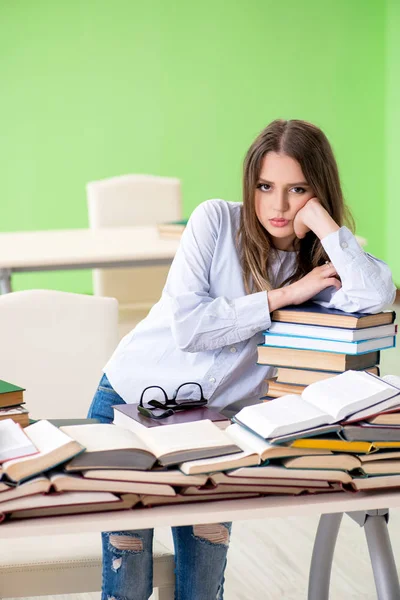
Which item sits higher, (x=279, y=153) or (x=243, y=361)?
(x=279, y=153)

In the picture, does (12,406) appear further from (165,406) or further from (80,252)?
(80,252)

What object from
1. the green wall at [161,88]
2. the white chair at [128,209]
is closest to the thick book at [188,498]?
the white chair at [128,209]

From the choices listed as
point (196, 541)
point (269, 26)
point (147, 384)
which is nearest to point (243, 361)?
point (147, 384)

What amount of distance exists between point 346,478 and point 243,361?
587mm

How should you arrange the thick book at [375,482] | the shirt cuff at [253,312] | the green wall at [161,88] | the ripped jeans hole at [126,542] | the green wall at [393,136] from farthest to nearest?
the green wall at [393,136], the green wall at [161,88], the shirt cuff at [253,312], the ripped jeans hole at [126,542], the thick book at [375,482]

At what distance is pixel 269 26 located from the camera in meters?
6.13

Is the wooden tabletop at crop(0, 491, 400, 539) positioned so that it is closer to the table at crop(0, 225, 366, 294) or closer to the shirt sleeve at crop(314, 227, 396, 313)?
the shirt sleeve at crop(314, 227, 396, 313)

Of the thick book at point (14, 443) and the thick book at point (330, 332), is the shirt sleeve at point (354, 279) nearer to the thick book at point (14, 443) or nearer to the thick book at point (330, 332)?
the thick book at point (330, 332)

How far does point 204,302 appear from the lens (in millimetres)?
1816

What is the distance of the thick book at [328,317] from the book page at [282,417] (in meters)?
0.27

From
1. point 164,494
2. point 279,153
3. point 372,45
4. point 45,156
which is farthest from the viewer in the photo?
point 372,45

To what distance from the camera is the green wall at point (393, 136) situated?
6172 mm

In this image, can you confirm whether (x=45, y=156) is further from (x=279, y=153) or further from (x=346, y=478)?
(x=346, y=478)

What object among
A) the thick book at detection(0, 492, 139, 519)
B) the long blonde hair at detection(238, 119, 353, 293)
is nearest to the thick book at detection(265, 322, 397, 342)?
the long blonde hair at detection(238, 119, 353, 293)
